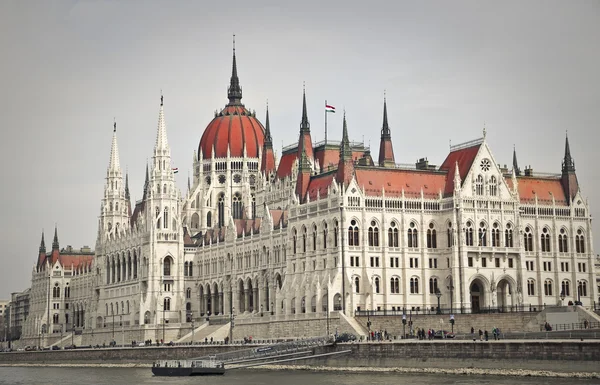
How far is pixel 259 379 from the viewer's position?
103m

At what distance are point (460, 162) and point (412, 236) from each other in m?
11.2

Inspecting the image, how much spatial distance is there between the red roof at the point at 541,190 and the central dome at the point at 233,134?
Answer: 5604cm

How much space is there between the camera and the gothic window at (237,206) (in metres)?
189

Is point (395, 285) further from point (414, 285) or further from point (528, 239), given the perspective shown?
point (528, 239)

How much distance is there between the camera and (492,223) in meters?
139

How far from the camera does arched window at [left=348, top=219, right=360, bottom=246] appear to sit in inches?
5266

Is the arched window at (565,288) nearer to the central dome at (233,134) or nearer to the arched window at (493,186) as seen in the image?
the arched window at (493,186)

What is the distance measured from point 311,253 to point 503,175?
2448 centimetres

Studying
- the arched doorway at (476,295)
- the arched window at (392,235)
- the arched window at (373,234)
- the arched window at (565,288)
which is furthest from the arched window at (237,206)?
the arched window at (565,288)

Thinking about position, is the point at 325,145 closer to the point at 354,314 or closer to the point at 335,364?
the point at 354,314

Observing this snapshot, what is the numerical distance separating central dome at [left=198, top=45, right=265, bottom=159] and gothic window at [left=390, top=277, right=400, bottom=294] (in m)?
60.8

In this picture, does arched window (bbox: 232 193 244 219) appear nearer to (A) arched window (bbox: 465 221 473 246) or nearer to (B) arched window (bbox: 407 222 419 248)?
(B) arched window (bbox: 407 222 419 248)

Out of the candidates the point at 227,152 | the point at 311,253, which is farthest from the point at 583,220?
the point at 227,152

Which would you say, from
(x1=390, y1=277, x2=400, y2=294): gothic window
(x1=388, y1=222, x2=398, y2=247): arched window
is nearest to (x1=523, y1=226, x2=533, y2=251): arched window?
(x1=388, y1=222, x2=398, y2=247): arched window
